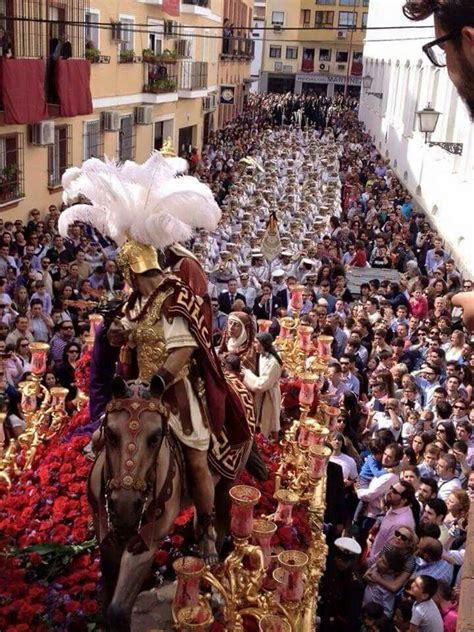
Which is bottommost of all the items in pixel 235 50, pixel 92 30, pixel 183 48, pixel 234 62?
pixel 234 62

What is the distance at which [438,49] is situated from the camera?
2217mm

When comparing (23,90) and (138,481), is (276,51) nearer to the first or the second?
(23,90)

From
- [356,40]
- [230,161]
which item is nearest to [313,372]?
[230,161]

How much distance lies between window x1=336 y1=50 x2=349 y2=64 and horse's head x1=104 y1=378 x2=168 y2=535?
216 feet

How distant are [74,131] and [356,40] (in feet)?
165

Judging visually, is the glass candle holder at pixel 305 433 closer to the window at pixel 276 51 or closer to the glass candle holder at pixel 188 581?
the glass candle holder at pixel 188 581

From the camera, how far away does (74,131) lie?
19.5 m

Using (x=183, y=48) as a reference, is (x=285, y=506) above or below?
below

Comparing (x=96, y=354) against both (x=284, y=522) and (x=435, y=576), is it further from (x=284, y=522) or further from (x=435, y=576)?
(x=435, y=576)

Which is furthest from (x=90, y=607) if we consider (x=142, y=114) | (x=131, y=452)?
(x=142, y=114)

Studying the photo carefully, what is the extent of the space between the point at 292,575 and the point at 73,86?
15.1m

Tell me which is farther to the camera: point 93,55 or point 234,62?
point 234,62

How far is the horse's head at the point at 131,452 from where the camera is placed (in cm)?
425

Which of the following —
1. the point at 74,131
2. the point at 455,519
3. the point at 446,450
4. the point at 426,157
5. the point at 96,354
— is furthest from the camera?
the point at 426,157
